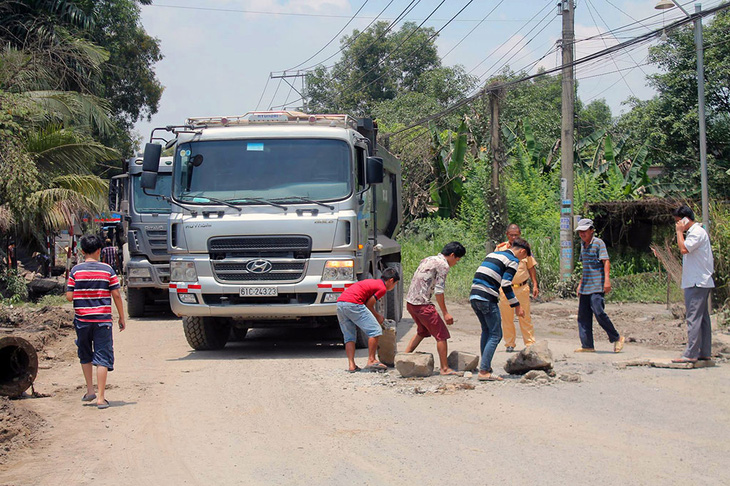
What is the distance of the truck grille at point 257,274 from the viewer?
10.1m

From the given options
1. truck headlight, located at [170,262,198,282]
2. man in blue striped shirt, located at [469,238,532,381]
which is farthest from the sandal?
truck headlight, located at [170,262,198,282]

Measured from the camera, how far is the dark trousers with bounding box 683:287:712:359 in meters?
8.52

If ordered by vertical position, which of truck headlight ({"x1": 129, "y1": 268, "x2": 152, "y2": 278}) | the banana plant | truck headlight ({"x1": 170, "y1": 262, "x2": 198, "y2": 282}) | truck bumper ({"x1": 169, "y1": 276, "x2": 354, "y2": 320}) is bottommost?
truck bumper ({"x1": 169, "y1": 276, "x2": 354, "y2": 320})

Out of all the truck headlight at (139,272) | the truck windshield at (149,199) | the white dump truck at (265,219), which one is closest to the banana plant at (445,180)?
the truck windshield at (149,199)

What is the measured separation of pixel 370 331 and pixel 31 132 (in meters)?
11.8

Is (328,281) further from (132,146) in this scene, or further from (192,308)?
(132,146)

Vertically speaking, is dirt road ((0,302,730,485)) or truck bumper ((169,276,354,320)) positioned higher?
truck bumper ((169,276,354,320))

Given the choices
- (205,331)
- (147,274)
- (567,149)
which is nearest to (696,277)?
(205,331)

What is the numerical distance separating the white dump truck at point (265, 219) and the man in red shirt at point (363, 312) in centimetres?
83

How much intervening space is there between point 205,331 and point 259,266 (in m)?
1.55

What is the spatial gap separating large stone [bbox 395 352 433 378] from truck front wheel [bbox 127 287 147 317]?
9.34 m

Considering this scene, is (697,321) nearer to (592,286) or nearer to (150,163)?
(592,286)

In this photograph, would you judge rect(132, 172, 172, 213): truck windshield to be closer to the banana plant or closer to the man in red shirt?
the man in red shirt

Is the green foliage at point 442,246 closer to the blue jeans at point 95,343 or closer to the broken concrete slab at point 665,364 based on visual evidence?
the broken concrete slab at point 665,364
